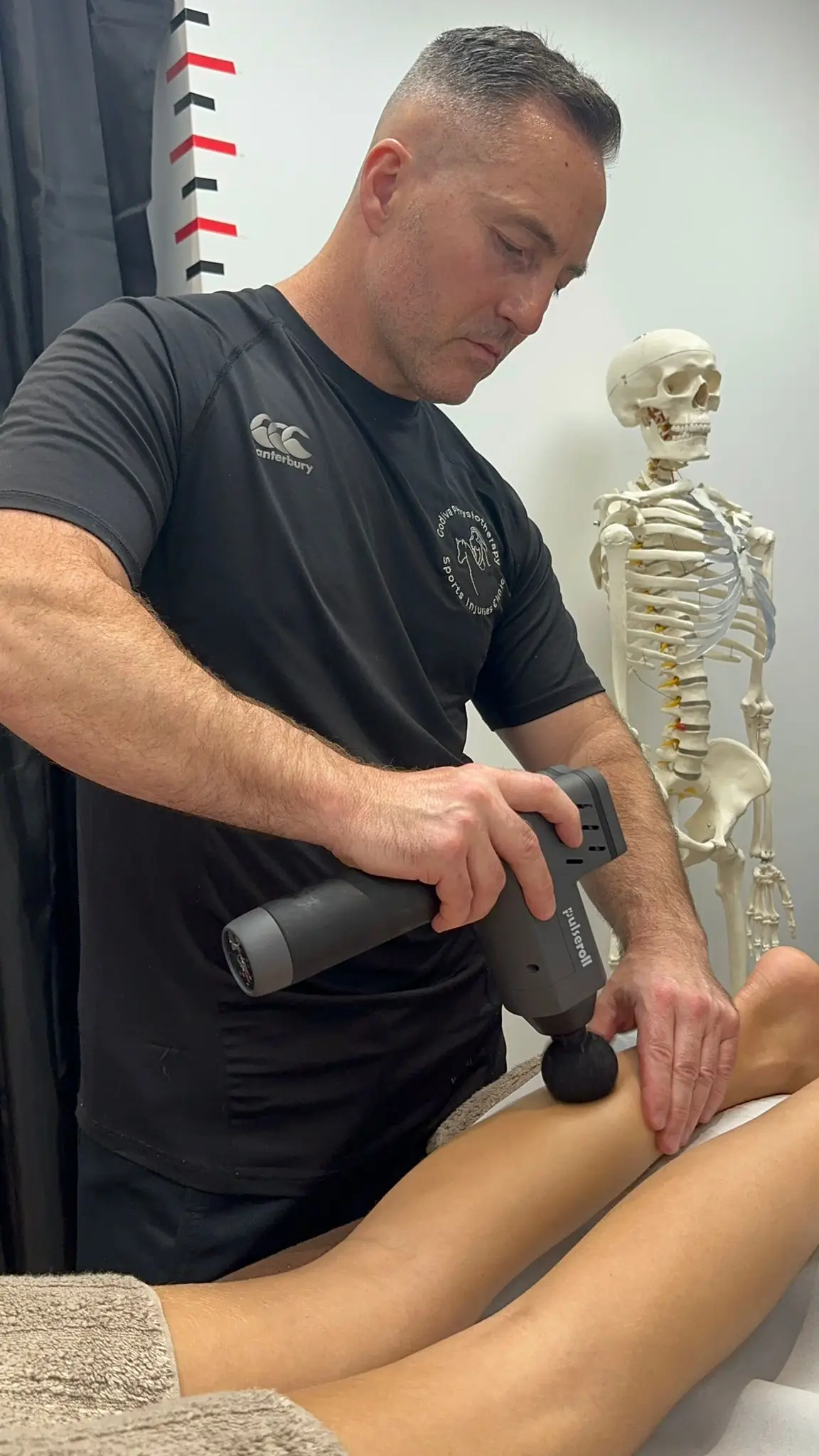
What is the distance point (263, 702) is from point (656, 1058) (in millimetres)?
575

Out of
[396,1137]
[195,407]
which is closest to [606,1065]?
[396,1137]

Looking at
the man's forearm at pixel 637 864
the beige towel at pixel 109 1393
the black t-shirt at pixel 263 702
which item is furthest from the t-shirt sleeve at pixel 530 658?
the beige towel at pixel 109 1393

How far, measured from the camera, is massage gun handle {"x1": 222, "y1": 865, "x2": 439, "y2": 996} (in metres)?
0.82

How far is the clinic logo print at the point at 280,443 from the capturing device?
4.03 ft

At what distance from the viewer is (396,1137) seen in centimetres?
130

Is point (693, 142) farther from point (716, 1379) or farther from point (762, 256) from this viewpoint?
point (716, 1379)

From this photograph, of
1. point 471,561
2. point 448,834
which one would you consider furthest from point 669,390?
point 448,834

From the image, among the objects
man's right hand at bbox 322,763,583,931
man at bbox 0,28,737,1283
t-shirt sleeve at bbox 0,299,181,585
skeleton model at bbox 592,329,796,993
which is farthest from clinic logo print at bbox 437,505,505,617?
skeleton model at bbox 592,329,796,993

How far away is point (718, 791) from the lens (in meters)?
2.38

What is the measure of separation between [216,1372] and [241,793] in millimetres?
431

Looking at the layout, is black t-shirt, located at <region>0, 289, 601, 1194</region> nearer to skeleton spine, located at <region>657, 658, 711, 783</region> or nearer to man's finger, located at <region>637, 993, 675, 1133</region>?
man's finger, located at <region>637, 993, 675, 1133</region>

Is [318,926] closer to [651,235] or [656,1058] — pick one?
[656,1058]

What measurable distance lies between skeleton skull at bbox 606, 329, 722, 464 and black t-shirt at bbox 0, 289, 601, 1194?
1103mm

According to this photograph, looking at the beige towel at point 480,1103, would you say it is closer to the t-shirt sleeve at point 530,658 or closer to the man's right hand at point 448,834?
the man's right hand at point 448,834
